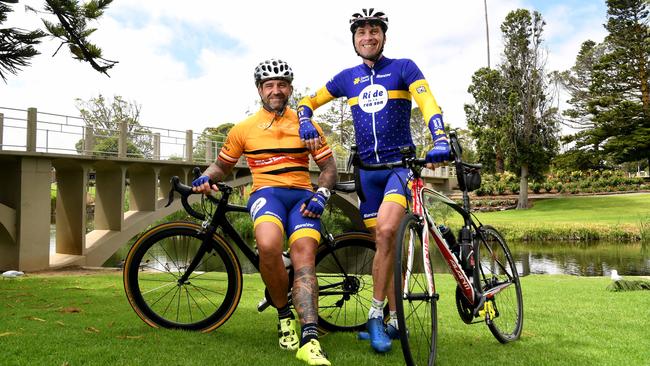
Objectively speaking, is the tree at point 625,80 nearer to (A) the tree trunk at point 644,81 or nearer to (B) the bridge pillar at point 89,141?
(A) the tree trunk at point 644,81

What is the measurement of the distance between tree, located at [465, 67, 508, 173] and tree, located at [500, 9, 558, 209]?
0.61 m

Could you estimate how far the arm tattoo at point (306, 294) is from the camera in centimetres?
306

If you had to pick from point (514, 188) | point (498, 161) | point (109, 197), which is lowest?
point (109, 197)

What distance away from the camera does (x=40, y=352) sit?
2.98m

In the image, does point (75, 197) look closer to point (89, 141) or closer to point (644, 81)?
point (89, 141)

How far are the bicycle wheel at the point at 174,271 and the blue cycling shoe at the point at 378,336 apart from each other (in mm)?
944

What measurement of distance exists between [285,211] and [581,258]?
1948 cm

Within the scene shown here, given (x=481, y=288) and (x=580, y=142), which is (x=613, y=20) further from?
(x=481, y=288)

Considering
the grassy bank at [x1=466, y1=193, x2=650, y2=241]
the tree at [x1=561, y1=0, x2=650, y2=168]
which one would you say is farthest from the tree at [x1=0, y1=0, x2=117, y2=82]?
the tree at [x1=561, y1=0, x2=650, y2=168]

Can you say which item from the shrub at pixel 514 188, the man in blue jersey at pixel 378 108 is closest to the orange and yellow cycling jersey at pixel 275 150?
the man in blue jersey at pixel 378 108

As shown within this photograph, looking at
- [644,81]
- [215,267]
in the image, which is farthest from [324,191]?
[644,81]

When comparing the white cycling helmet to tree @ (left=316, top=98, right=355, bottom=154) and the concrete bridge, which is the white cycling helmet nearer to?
the concrete bridge

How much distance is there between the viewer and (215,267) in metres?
3.85

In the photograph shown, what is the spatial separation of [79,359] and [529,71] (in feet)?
132
